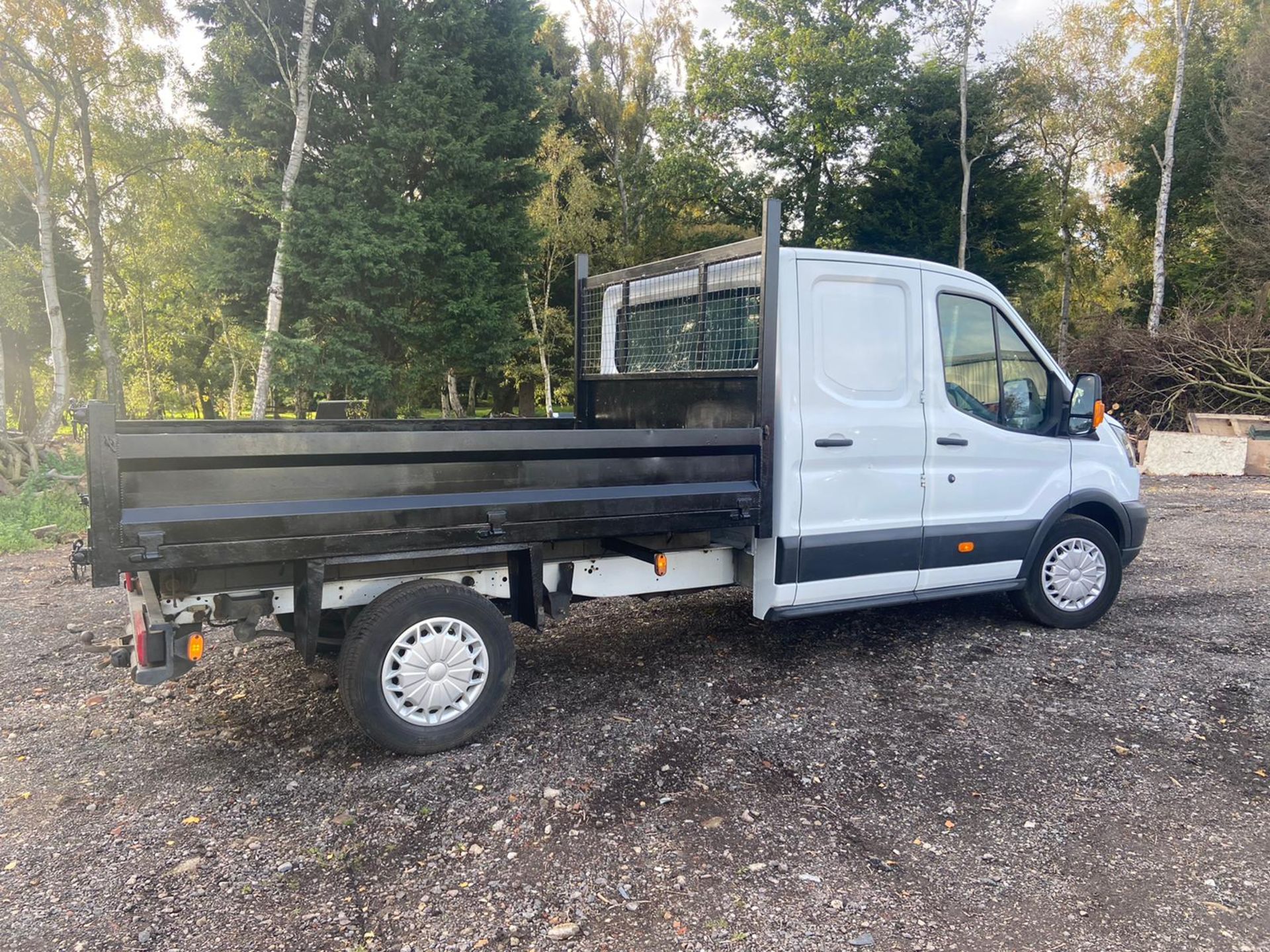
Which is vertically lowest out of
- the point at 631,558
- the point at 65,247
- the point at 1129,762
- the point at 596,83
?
the point at 1129,762

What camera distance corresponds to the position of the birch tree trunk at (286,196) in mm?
15070

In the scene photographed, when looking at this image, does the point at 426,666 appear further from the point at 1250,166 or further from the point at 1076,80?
the point at 1076,80

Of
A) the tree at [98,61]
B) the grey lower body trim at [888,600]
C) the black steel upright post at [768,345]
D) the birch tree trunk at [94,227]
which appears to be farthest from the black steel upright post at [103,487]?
the tree at [98,61]

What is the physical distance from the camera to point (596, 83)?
2567 centimetres

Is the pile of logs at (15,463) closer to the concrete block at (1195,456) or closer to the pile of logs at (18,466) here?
the pile of logs at (18,466)

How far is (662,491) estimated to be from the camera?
12.5 ft

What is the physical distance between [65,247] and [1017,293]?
3622 centimetres

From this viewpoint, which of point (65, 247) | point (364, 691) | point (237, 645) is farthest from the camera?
point (65, 247)

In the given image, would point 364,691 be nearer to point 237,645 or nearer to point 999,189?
point 237,645

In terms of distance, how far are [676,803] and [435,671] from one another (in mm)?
1182

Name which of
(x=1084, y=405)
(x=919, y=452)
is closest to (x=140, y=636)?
(x=919, y=452)

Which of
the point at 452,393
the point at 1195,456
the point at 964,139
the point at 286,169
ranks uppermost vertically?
the point at 964,139

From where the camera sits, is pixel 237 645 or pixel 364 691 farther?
pixel 237 645

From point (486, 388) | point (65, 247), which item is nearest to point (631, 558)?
point (486, 388)
